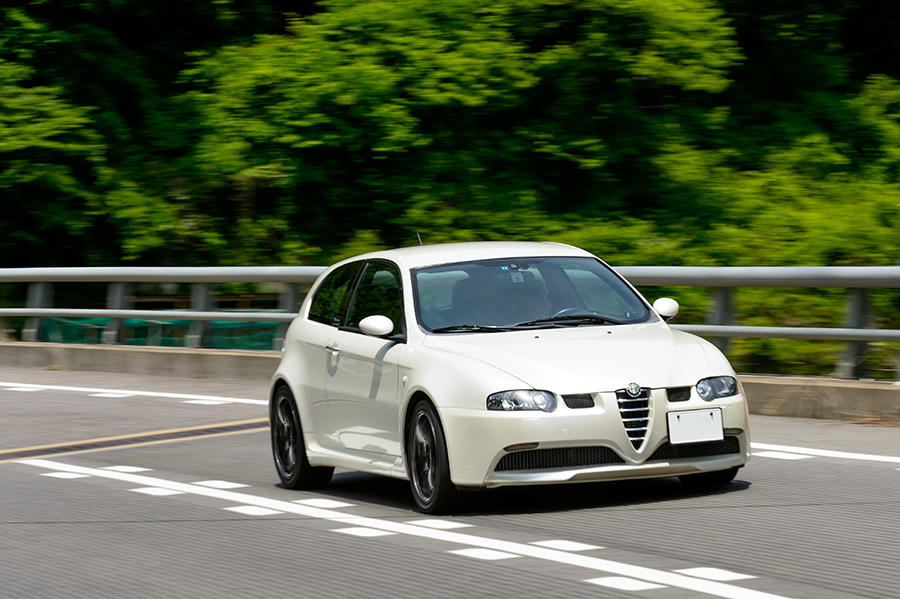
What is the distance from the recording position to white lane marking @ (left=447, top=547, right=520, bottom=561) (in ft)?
21.7

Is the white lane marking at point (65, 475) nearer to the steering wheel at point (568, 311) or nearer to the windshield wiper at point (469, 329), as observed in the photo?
the windshield wiper at point (469, 329)

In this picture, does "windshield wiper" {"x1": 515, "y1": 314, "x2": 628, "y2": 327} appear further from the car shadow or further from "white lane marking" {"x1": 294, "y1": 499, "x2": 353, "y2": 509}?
"white lane marking" {"x1": 294, "y1": 499, "x2": 353, "y2": 509}

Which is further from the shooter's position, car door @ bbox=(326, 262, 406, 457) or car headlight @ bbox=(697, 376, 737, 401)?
car door @ bbox=(326, 262, 406, 457)

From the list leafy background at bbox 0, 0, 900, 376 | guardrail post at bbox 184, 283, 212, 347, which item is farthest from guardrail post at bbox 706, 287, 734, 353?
guardrail post at bbox 184, 283, 212, 347

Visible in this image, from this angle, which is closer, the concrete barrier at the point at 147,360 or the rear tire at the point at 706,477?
the rear tire at the point at 706,477

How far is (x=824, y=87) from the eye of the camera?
22.1 meters

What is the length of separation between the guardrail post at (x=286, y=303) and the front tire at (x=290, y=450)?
22.2 ft

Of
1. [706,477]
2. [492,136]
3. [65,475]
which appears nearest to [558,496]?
[706,477]

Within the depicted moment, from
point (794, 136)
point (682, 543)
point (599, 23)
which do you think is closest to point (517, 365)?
point (682, 543)

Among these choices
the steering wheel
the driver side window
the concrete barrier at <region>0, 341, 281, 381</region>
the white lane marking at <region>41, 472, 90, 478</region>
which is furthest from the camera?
the concrete barrier at <region>0, 341, 281, 381</region>

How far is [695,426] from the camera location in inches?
310

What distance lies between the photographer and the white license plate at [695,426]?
307 inches

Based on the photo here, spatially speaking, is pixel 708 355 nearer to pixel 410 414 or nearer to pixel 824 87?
pixel 410 414

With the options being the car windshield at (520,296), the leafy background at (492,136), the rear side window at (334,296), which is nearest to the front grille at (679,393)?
the car windshield at (520,296)
